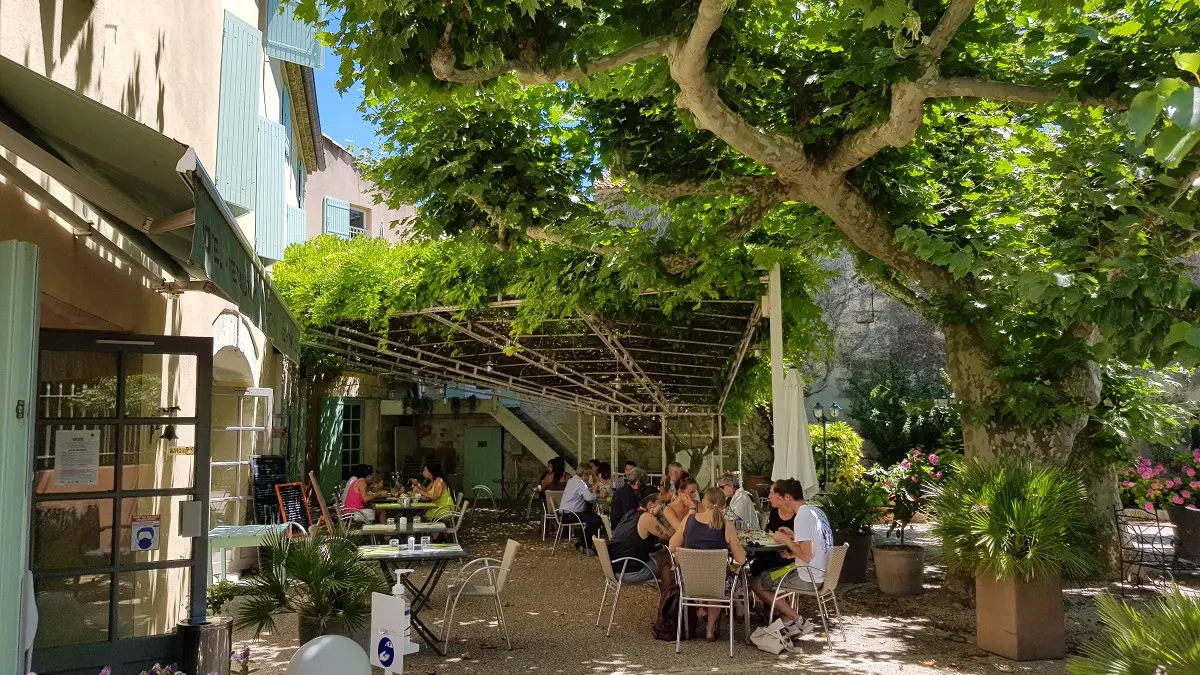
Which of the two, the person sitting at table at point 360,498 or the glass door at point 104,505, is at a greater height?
the glass door at point 104,505

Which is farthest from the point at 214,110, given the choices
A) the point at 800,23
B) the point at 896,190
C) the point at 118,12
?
the point at 896,190

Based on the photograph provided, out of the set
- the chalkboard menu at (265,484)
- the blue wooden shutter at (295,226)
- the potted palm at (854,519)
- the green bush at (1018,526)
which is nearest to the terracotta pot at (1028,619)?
the green bush at (1018,526)

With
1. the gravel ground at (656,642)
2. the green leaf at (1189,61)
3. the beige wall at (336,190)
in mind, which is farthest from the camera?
the beige wall at (336,190)

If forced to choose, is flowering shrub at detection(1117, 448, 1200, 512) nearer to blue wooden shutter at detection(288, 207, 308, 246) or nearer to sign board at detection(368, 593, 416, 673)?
sign board at detection(368, 593, 416, 673)

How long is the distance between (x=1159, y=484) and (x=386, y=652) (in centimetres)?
1179

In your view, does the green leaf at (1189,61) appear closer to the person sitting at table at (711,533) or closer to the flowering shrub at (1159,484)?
the person sitting at table at (711,533)

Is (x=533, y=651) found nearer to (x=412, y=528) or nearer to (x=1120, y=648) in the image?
(x=412, y=528)

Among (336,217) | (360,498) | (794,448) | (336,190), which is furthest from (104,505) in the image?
(336,190)

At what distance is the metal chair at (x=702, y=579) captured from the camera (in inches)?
253

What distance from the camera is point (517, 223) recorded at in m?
7.73

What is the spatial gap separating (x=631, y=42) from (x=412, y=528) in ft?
17.3

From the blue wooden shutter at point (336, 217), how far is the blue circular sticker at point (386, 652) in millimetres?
16380

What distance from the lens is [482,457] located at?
70.6 ft

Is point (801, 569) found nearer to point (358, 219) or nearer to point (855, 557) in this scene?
point (855, 557)
